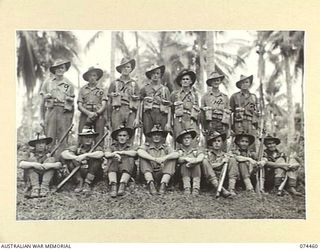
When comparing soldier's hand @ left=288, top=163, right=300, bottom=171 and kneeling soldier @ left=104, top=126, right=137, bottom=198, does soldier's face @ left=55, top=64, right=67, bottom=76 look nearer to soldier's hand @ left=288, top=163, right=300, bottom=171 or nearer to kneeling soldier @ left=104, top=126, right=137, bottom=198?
kneeling soldier @ left=104, top=126, right=137, bottom=198

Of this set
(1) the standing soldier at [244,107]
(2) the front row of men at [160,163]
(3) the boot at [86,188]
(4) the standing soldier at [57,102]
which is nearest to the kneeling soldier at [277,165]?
(2) the front row of men at [160,163]

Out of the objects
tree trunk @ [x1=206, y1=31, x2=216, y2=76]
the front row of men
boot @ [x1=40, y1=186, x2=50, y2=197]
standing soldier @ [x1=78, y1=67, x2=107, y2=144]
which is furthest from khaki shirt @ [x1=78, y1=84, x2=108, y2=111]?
tree trunk @ [x1=206, y1=31, x2=216, y2=76]

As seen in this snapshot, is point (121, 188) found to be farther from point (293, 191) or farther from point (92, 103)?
point (293, 191)

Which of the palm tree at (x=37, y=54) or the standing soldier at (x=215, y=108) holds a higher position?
the palm tree at (x=37, y=54)

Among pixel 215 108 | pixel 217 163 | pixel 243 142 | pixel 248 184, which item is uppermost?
pixel 215 108

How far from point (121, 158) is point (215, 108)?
1.70 ft

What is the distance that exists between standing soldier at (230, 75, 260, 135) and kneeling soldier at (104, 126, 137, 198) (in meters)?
0.52

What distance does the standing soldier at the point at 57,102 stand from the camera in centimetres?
259

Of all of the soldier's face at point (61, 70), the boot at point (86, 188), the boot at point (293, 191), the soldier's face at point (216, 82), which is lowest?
the boot at point (293, 191)

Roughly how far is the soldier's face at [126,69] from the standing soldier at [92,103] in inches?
4.2

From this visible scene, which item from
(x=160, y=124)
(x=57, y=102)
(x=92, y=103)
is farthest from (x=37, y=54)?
(x=160, y=124)

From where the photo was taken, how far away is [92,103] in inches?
102

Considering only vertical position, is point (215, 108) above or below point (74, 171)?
above

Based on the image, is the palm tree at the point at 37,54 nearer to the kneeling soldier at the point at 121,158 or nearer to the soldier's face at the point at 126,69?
the soldier's face at the point at 126,69
